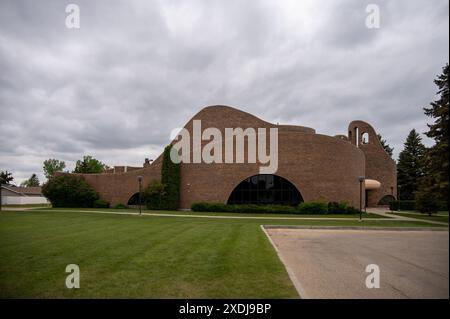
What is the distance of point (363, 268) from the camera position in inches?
274

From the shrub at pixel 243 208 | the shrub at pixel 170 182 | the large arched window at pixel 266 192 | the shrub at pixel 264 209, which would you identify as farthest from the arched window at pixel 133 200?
the shrub at pixel 264 209

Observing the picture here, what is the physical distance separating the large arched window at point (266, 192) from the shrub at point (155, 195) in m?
8.18

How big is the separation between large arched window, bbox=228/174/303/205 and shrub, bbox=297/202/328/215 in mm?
1822

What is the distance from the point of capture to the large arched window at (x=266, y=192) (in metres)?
30.4

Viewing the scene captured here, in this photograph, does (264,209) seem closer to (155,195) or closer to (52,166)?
(155,195)

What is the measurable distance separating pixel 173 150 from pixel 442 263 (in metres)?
33.4

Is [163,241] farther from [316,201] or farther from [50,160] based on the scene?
[50,160]

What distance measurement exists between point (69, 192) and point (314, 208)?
107ft

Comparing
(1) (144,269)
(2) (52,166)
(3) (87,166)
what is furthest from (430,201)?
(2) (52,166)

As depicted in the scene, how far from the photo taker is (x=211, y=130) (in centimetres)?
Answer: 4206

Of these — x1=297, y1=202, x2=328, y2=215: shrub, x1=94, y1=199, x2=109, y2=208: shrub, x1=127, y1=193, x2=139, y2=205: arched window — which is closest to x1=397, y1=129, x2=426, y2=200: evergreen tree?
x1=297, y1=202, x2=328, y2=215: shrub

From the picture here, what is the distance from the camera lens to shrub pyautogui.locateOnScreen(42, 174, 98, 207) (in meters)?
39.1

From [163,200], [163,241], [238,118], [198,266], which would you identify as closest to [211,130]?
[238,118]

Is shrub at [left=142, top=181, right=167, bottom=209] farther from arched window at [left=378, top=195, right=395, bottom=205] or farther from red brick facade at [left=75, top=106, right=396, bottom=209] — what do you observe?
arched window at [left=378, top=195, right=395, bottom=205]
